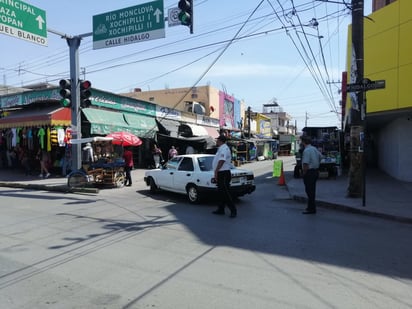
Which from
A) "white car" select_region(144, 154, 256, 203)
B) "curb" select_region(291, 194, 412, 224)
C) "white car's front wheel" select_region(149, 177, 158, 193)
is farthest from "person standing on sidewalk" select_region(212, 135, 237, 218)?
"white car's front wheel" select_region(149, 177, 158, 193)

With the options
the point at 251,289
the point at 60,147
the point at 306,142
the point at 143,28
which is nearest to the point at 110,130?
the point at 60,147

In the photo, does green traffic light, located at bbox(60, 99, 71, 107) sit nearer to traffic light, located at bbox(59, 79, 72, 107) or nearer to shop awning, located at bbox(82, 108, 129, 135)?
traffic light, located at bbox(59, 79, 72, 107)

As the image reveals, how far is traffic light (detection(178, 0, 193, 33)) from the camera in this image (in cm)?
1116

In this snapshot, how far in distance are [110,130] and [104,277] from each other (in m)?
16.1

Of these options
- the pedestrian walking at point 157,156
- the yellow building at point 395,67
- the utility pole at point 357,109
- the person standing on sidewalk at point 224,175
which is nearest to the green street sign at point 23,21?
the person standing on sidewalk at point 224,175

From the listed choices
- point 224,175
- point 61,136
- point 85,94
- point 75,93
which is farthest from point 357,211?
point 61,136

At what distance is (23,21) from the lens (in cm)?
1205

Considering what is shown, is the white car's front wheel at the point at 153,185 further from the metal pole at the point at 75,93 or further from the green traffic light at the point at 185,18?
the green traffic light at the point at 185,18

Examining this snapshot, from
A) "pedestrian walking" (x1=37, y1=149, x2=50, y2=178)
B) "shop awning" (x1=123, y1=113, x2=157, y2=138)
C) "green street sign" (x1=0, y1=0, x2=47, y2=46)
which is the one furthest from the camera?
"shop awning" (x1=123, y1=113, x2=157, y2=138)

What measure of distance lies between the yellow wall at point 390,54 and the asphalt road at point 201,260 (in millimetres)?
6347

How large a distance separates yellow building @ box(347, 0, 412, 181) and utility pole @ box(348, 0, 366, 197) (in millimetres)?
3170

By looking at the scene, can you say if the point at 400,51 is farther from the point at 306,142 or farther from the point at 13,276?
the point at 13,276

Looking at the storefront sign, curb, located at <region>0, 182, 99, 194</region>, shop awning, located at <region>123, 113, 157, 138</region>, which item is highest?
the storefront sign

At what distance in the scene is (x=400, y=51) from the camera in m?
13.5
